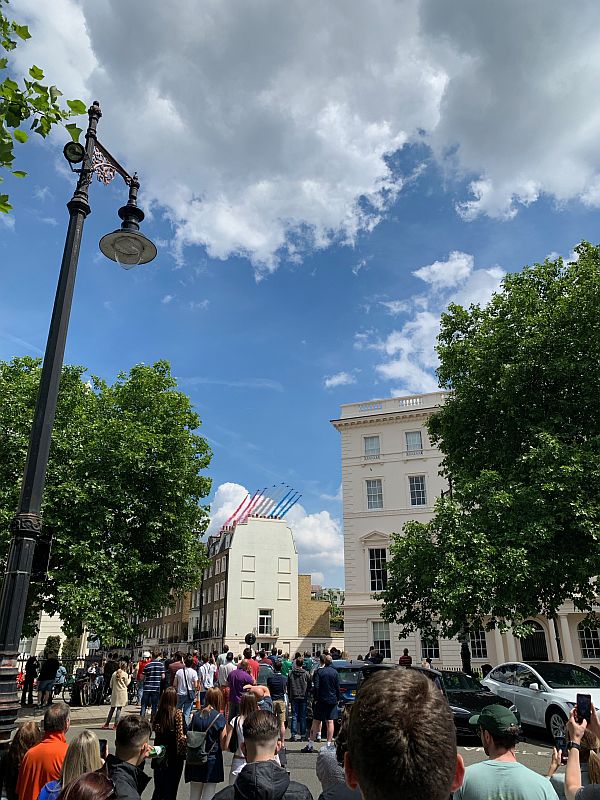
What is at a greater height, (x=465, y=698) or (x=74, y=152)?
(x=74, y=152)

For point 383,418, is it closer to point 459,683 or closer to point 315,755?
point 459,683

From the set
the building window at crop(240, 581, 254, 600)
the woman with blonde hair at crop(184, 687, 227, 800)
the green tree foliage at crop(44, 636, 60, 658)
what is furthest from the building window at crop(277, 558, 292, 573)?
the woman with blonde hair at crop(184, 687, 227, 800)

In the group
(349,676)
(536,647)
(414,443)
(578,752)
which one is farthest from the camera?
(414,443)

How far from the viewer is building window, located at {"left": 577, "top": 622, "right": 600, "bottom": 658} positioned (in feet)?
109

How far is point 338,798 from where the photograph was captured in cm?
295

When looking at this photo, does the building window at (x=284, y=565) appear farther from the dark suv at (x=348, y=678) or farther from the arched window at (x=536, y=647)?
the dark suv at (x=348, y=678)

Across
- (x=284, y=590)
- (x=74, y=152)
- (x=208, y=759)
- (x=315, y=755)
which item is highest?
(x=74, y=152)

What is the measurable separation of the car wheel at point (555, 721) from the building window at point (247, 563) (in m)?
43.0

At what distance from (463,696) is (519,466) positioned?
258 inches

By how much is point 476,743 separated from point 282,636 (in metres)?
42.6

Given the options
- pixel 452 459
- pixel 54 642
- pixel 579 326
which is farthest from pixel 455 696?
pixel 54 642

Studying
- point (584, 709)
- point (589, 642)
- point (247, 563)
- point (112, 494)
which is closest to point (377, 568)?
point (589, 642)

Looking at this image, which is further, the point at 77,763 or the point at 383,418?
the point at 383,418

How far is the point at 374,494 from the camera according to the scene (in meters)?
40.1
